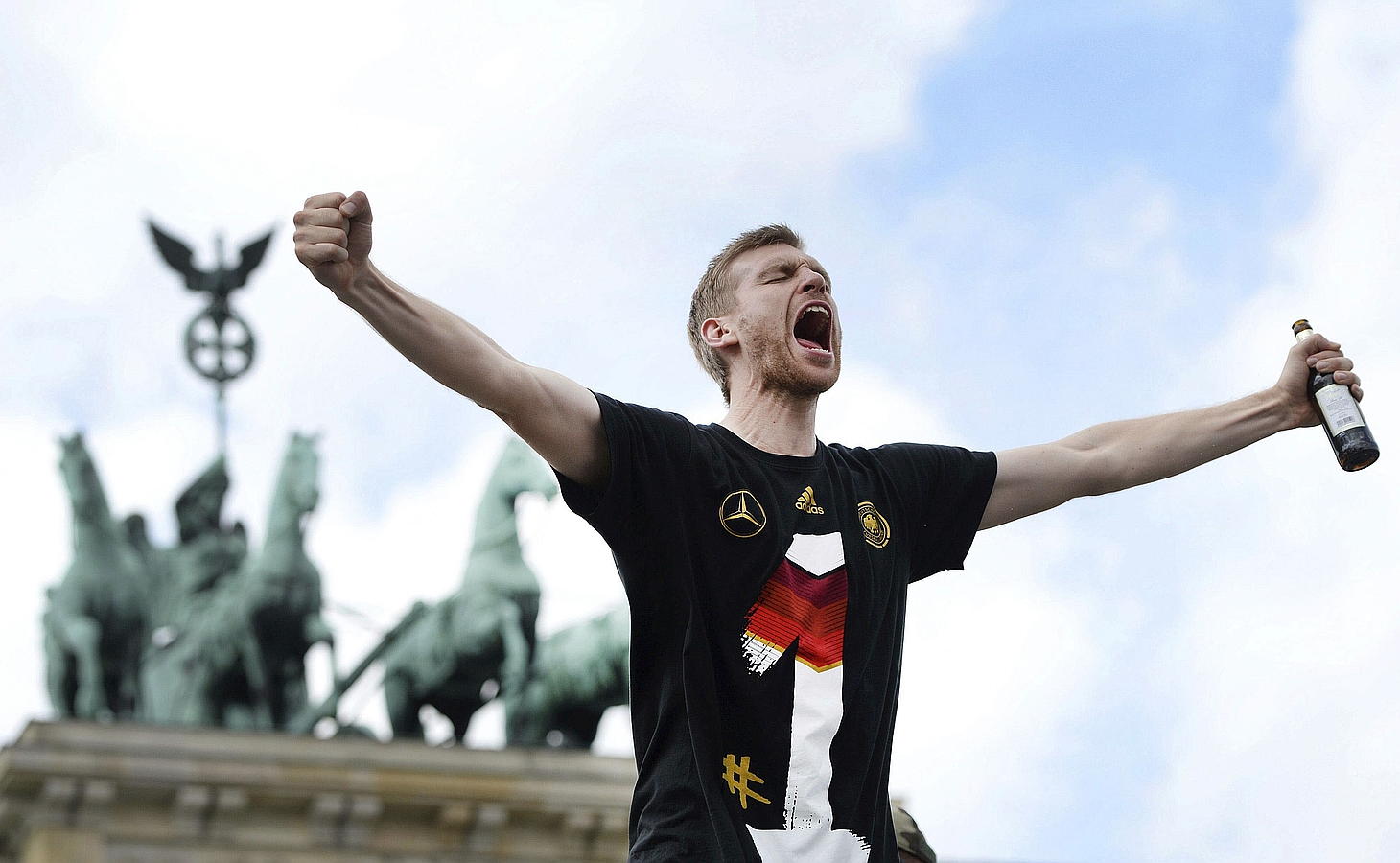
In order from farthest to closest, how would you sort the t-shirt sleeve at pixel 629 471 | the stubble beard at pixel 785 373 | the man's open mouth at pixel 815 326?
the man's open mouth at pixel 815 326, the stubble beard at pixel 785 373, the t-shirt sleeve at pixel 629 471

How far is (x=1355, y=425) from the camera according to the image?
13.8ft

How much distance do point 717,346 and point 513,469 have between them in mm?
18435

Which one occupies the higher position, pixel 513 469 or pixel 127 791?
pixel 513 469

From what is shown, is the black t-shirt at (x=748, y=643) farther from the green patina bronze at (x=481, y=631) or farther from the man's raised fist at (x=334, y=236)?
the green patina bronze at (x=481, y=631)

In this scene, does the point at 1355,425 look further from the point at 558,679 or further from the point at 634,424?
the point at 558,679

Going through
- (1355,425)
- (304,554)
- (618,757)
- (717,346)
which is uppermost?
(304,554)

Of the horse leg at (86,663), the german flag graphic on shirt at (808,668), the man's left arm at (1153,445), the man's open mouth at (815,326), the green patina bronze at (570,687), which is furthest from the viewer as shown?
the green patina bronze at (570,687)

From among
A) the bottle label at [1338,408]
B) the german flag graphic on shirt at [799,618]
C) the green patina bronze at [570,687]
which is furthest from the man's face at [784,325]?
the green patina bronze at [570,687]

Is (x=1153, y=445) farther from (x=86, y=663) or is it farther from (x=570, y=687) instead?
(x=86, y=663)

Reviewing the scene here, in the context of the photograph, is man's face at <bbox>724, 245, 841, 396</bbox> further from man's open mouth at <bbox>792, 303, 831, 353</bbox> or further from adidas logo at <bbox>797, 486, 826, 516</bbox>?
adidas logo at <bbox>797, 486, 826, 516</bbox>

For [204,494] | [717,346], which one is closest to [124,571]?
[204,494]

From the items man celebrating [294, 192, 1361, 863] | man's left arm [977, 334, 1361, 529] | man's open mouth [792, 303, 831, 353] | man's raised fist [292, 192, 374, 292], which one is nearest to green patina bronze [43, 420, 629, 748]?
man's left arm [977, 334, 1361, 529]

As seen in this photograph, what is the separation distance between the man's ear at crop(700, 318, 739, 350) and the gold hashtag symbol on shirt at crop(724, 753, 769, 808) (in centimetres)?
84

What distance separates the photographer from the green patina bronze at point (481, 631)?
2198 centimetres
